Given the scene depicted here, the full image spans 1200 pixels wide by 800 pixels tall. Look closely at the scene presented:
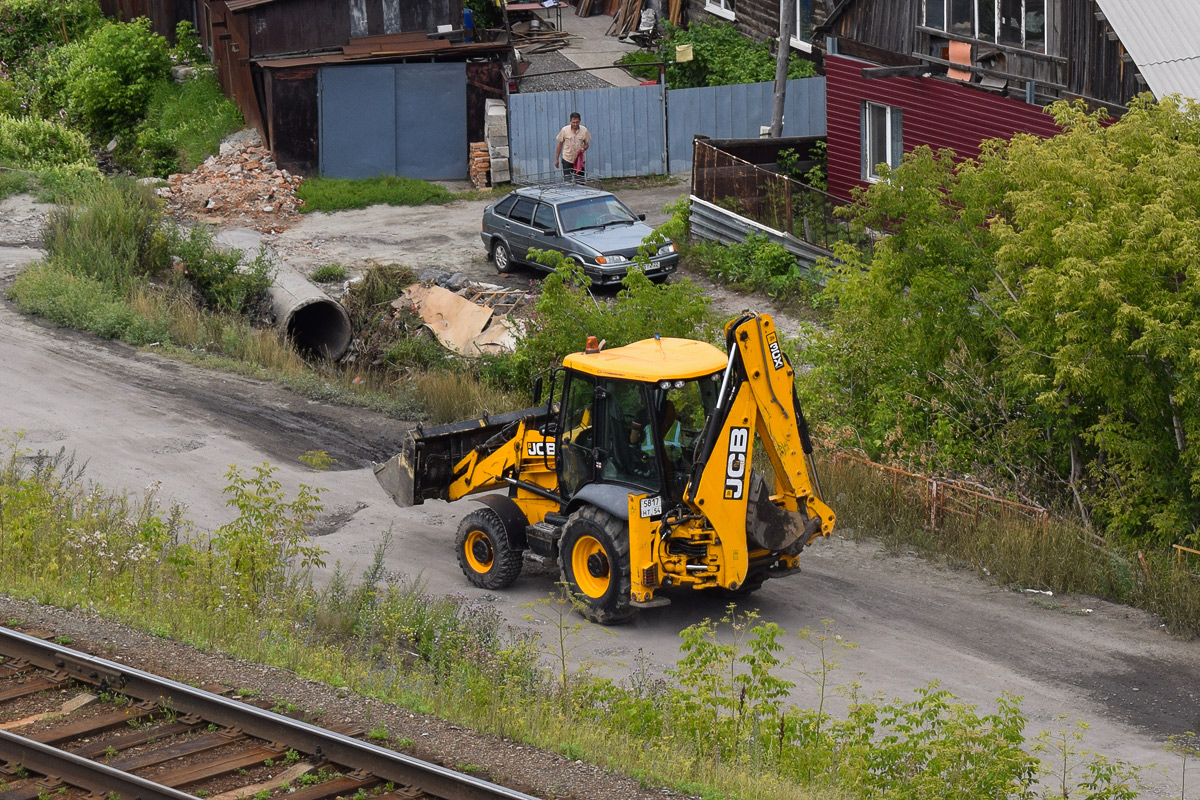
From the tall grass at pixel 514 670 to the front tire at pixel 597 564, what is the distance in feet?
1.11

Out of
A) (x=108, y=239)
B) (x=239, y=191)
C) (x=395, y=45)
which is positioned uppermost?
(x=395, y=45)

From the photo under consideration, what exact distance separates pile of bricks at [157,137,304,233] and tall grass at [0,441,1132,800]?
50.7 feet

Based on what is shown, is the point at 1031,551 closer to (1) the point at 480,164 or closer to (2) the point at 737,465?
(2) the point at 737,465

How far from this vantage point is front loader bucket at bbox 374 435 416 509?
12938 millimetres


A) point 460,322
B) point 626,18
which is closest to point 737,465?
point 460,322

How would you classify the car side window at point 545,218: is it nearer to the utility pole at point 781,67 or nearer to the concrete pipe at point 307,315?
the concrete pipe at point 307,315

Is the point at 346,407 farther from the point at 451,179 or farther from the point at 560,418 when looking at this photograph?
the point at 451,179

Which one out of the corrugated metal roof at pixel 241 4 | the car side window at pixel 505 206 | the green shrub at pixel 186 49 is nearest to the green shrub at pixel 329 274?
the car side window at pixel 505 206

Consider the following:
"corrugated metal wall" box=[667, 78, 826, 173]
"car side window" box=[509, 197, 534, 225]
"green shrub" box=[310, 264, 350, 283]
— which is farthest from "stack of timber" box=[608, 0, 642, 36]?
"green shrub" box=[310, 264, 350, 283]

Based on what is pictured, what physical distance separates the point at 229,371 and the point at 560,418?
8.74 metres

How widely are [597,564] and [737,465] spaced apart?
1565mm

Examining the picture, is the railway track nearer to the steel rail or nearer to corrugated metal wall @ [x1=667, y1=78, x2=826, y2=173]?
the steel rail

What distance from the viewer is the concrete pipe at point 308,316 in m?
21.0

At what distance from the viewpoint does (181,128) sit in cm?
3062
